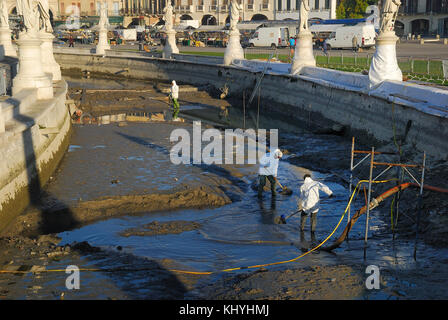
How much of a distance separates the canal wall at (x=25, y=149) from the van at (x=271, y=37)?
136ft

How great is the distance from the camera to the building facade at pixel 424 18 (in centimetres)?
7219

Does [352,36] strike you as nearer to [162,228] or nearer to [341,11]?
[341,11]

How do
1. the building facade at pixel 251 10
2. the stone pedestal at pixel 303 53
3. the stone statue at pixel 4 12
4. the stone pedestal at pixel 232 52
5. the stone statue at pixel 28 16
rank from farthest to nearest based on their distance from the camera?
the building facade at pixel 251 10, the stone pedestal at pixel 232 52, the stone statue at pixel 4 12, the stone pedestal at pixel 303 53, the stone statue at pixel 28 16

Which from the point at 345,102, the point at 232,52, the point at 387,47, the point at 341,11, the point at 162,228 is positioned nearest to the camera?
the point at 162,228

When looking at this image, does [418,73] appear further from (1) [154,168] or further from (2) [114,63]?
(2) [114,63]

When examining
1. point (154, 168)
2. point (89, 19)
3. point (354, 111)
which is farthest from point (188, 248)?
point (89, 19)

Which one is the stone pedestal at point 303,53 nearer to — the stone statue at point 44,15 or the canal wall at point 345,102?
the canal wall at point 345,102

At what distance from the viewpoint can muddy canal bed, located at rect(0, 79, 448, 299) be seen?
9.33 meters

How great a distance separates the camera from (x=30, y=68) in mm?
19062

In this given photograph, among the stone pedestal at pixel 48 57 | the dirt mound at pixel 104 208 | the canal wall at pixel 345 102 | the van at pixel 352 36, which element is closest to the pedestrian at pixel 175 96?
the canal wall at pixel 345 102

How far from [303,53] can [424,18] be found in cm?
5326

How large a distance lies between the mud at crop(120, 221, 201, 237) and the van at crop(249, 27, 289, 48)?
156 ft

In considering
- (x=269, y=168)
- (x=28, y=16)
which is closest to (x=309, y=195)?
(x=269, y=168)
